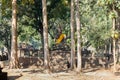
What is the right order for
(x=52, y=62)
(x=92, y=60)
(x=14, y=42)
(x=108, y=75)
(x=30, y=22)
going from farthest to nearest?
(x=30, y=22) < (x=52, y=62) < (x=92, y=60) < (x=14, y=42) < (x=108, y=75)

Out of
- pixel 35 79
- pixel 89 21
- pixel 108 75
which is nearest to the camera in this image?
pixel 35 79

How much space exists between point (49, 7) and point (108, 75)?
17352 millimetres

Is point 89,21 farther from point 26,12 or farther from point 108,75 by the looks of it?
point 108,75

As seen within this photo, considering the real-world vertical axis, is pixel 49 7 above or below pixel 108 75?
above

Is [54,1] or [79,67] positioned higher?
[54,1]

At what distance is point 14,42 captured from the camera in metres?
28.1

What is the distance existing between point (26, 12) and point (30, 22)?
72.4 inches

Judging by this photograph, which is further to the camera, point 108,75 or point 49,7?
point 49,7

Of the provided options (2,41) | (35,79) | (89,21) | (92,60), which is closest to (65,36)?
(89,21)

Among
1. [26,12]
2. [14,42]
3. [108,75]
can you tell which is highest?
[26,12]

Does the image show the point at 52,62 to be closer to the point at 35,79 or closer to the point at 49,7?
the point at 49,7

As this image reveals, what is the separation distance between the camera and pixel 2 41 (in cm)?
5806

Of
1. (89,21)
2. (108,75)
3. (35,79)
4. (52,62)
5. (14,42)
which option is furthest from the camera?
(89,21)

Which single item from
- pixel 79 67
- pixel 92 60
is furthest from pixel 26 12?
pixel 79 67
